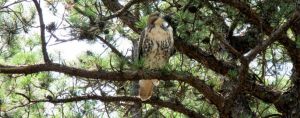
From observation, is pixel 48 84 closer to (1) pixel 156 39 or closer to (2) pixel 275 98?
(1) pixel 156 39

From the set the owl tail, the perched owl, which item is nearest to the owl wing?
the perched owl

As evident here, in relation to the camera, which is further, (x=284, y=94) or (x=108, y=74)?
(x=284, y=94)

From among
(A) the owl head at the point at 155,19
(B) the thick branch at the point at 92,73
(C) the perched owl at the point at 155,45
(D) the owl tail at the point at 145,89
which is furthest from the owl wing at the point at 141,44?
(B) the thick branch at the point at 92,73

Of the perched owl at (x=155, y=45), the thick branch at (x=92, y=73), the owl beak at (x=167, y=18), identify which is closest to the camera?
the thick branch at (x=92, y=73)

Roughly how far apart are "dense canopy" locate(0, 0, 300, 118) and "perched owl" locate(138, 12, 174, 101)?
0.35 feet

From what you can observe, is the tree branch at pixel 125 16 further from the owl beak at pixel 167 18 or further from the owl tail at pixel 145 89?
the owl tail at pixel 145 89

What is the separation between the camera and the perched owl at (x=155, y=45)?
396cm

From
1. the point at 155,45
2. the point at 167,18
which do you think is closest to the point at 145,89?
the point at 155,45

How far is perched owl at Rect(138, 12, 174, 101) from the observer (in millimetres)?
3961

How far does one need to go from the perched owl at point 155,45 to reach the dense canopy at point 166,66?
0.11 metres

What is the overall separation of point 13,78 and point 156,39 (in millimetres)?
1062

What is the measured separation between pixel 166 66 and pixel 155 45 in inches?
41.9

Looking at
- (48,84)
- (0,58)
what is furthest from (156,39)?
(0,58)

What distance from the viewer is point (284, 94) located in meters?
3.65
